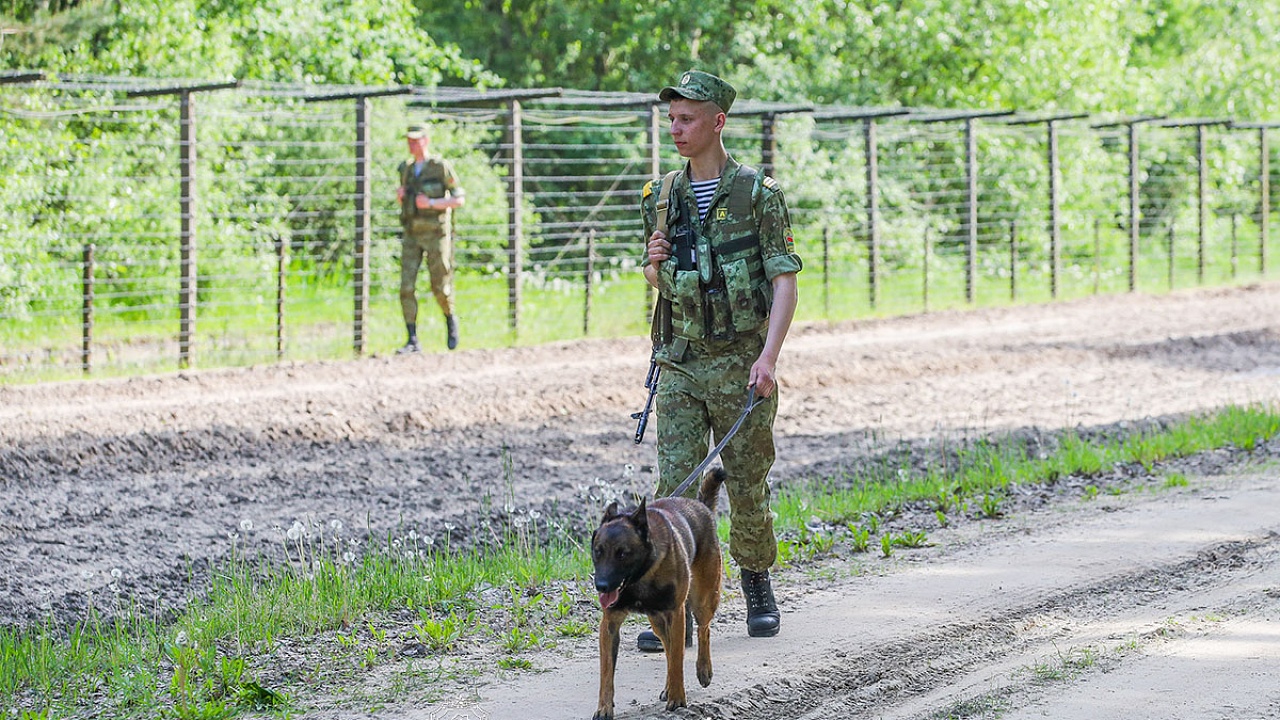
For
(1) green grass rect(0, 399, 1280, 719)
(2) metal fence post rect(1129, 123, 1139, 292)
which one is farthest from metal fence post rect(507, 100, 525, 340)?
(2) metal fence post rect(1129, 123, 1139, 292)

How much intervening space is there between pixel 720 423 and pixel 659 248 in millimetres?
747

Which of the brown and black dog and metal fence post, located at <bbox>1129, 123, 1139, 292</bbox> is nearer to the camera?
the brown and black dog

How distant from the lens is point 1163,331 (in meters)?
20.2

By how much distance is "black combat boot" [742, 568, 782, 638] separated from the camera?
6262 mm

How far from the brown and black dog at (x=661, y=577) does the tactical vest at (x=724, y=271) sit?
77 cm

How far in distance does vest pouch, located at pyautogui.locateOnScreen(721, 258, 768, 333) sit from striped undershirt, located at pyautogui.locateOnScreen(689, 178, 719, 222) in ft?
0.75

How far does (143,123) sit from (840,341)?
8882 mm

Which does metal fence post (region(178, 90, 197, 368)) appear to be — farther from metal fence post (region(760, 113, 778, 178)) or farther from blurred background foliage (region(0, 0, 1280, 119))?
metal fence post (region(760, 113, 778, 178))

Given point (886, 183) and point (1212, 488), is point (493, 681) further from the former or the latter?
point (886, 183)

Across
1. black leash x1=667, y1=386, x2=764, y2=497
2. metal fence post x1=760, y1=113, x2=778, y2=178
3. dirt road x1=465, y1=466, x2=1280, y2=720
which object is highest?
metal fence post x1=760, y1=113, x2=778, y2=178

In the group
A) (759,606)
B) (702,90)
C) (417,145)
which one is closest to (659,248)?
(702,90)

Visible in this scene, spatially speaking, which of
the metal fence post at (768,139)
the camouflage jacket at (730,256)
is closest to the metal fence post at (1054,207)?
the metal fence post at (768,139)

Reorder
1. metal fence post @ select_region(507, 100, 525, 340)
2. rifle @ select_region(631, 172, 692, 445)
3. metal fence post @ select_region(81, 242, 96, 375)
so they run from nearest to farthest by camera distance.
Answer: rifle @ select_region(631, 172, 692, 445) < metal fence post @ select_region(81, 242, 96, 375) < metal fence post @ select_region(507, 100, 525, 340)

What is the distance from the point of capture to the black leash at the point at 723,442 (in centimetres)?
596
